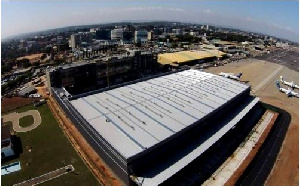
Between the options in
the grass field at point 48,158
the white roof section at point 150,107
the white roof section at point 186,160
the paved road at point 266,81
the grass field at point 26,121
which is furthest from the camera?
the paved road at point 266,81

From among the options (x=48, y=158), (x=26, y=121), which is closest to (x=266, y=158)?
(x=48, y=158)

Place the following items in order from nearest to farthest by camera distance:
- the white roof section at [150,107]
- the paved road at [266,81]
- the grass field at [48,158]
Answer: the grass field at [48,158] < the white roof section at [150,107] < the paved road at [266,81]

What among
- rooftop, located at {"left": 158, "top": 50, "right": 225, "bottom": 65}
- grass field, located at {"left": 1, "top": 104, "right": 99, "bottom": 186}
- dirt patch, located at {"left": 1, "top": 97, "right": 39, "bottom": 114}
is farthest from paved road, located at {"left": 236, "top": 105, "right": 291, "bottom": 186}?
rooftop, located at {"left": 158, "top": 50, "right": 225, "bottom": 65}

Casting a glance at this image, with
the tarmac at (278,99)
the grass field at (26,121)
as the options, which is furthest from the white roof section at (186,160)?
the grass field at (26,121)

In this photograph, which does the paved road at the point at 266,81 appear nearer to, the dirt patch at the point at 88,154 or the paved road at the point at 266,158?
the paved road at the point at 266,158

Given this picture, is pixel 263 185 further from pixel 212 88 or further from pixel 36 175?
pixel 36 175

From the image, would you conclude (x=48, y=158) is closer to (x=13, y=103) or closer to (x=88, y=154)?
(x=88, y=154)

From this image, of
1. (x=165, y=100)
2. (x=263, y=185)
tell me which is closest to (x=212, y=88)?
(x=165, y=100)
